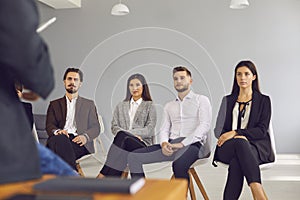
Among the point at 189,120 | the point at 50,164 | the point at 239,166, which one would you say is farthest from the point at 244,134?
the point at 50,164

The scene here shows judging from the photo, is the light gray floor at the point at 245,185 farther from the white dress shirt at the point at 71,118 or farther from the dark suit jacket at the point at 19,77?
the dark suit jacket at the point at 19,77

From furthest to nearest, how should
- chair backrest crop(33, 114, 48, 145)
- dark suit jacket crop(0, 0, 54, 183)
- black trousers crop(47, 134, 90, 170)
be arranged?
1. chair backrest crop(33, 114, 48, 145)
2. black trousers crop(47, 134, 90, 170)
3. dark suit jacket crop(0, 0, 54, 183)

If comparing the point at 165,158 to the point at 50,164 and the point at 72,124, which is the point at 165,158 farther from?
the point at 50,164

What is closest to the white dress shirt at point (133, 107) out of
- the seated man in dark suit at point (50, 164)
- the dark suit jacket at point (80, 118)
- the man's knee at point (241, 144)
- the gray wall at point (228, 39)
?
the dark suit jacket at point (80, 118)

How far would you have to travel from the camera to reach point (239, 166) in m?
3.07

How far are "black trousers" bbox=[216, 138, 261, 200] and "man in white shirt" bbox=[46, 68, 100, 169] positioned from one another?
120 cm

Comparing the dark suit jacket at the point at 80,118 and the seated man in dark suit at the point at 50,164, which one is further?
the dark suit jacket at the point at 80,118

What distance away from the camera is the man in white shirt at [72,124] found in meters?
3.64

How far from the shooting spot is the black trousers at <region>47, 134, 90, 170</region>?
3.59 metres

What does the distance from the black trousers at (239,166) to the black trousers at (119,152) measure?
2.36 ft

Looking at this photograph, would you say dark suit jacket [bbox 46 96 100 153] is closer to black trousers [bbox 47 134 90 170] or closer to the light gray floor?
black trousers [bbox 47 134 90 170]

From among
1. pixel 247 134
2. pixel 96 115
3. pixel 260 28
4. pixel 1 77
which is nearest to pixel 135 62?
pixel 260 28

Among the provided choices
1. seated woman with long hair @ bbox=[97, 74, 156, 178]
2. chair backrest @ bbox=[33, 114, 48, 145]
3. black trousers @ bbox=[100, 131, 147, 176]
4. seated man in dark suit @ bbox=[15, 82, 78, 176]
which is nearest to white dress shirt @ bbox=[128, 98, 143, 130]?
seated woman with long hair @ bbox=[97, 74, 156, 178]

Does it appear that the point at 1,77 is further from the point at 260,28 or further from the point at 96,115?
the point at 260,28
